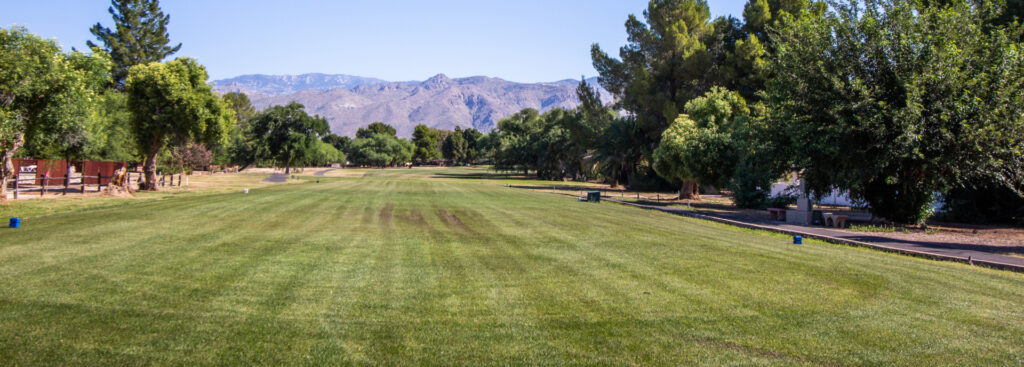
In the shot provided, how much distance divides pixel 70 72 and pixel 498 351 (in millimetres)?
25590

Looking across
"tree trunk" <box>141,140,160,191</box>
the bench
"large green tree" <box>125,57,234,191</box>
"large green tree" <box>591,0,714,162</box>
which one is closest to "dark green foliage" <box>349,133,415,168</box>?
"large green tree" <box>591,0,714,162</box>

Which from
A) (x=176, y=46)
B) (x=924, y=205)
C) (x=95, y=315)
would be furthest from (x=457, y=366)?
(x=176, y=46)

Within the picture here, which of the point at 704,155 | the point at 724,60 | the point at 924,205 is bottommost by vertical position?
the point at 924,205

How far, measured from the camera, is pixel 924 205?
65.3 feet

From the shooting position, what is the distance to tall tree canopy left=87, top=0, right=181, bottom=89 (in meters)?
58.4

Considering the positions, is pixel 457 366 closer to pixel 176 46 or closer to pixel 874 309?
pixel 874 309

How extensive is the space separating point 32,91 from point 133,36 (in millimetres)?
46062

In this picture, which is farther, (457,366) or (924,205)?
(924,205)

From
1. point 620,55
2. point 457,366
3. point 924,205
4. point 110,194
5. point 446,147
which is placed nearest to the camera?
point 457,366

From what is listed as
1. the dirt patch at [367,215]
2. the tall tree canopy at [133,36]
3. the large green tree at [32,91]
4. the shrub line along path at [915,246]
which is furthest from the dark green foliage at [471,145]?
the shrub line along path at [915,246]

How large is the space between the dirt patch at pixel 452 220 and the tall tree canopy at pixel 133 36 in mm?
52821

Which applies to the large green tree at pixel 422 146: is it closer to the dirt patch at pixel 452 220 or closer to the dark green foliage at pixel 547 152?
the dark green foliage at pixel 547 152

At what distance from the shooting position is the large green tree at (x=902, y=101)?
1766 cm

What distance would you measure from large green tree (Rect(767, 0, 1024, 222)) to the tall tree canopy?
2449 inches
